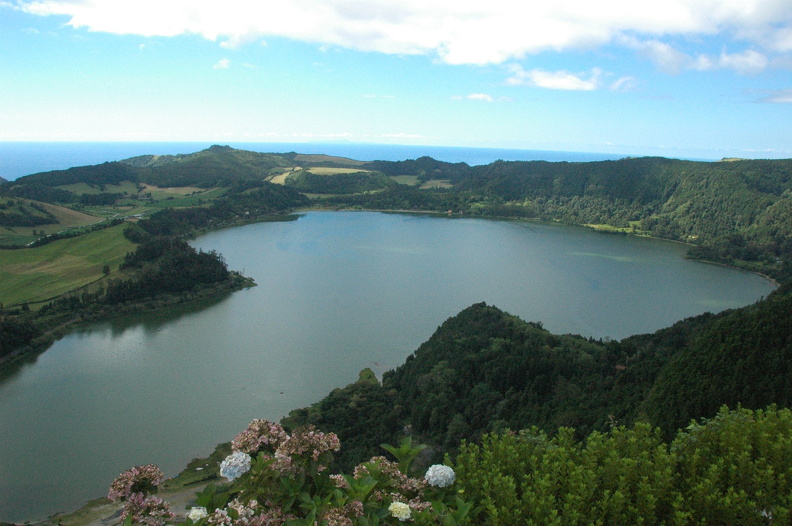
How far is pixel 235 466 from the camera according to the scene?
2.29 metres

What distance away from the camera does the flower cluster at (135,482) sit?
2289 millimetres

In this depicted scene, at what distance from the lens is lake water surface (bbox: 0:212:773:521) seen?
12.9 meters

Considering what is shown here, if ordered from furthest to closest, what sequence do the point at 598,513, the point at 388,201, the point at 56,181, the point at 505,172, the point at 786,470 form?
the point at 505,172, the point at 388,201, the point at 56,181, the point at 786,470, the point at 598,513

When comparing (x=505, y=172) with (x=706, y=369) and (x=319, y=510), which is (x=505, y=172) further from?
(x=319, y=510)

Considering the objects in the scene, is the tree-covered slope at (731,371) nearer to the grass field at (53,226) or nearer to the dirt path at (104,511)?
the dirt path at (104,511)

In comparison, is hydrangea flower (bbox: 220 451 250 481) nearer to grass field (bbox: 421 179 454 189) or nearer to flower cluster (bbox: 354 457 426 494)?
flower cluster (bbox: 354 457 426 494)

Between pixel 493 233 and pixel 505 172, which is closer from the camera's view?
pixel 493 233

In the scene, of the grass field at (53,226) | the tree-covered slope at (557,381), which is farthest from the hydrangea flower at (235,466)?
the grass field at (53,226)

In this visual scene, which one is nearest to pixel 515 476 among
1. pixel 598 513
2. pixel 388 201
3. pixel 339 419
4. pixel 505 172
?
pixel 598 513

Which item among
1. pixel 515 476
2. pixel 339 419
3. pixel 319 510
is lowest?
pixel 339 419

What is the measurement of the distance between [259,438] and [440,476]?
2.94ft

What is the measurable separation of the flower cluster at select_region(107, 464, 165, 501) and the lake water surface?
416 inches

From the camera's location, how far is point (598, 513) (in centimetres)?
293

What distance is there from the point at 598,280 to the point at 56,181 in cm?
5220
